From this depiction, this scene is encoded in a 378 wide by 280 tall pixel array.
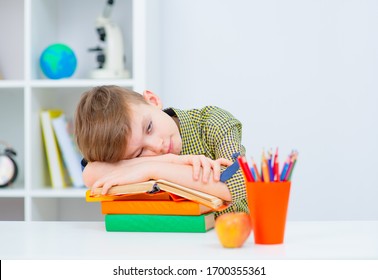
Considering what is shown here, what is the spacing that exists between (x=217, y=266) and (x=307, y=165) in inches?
78.7

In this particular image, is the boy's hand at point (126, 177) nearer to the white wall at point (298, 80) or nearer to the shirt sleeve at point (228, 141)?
the shirt sleeve at point (228, 141)

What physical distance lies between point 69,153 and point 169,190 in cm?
164

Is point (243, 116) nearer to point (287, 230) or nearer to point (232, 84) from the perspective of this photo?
point (232, 84)

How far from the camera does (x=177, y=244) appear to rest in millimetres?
977

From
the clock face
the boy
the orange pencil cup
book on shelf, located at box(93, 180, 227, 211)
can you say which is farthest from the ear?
the clock face

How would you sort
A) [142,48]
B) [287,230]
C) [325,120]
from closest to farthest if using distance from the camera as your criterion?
1. [287,230]
2. [142,48]
3. [325,120]

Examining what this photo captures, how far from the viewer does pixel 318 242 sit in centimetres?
97

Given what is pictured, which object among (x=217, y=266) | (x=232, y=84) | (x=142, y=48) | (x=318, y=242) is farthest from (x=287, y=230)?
(x=232, y=84)

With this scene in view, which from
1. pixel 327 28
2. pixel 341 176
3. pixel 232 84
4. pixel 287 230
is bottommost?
pixel 341 176

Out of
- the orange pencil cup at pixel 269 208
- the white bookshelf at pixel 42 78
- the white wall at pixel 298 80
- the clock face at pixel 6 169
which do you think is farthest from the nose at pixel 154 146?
the clock face at pixel 6 169

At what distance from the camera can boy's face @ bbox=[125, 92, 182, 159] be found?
1.34 meters

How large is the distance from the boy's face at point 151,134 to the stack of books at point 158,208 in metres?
0.17

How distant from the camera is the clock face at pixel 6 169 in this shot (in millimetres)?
2755

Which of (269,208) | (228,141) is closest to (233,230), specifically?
(269,208)
